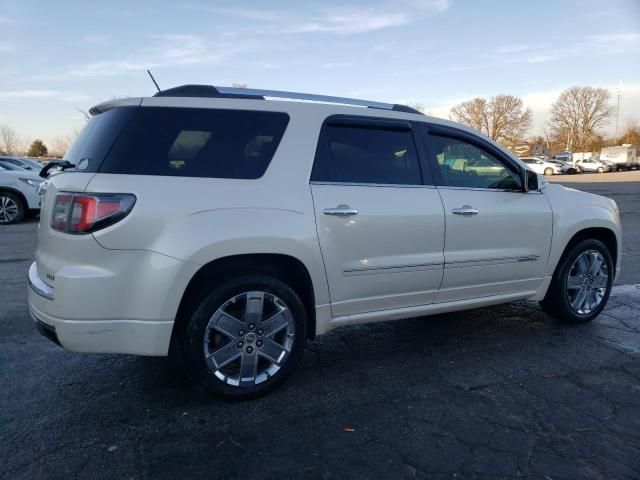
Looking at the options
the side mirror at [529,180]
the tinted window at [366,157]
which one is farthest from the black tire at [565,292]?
the tinted window at [366,157]

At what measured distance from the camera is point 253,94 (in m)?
3.30

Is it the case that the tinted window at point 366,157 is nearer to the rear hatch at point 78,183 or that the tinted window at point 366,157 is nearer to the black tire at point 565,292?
the rear hatch at point 78,183

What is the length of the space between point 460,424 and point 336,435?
2.39 feet

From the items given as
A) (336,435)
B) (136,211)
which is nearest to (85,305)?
(136,211)

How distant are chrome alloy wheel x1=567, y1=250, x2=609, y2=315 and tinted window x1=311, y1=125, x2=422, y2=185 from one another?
1981mm

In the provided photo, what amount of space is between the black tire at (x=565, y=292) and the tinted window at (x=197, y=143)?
287 cm

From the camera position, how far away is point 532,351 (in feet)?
13.1

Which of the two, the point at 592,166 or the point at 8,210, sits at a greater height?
the point at 8,210

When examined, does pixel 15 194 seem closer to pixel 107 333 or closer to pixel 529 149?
pixel 107 333

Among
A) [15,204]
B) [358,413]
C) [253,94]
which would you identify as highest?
[253,94]

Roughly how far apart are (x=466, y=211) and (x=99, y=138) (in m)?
2.55

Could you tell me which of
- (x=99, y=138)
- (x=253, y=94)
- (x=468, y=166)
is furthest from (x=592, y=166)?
(x=99, y=138)

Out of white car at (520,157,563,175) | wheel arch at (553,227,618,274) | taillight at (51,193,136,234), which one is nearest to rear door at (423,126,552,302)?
wheel arch at (553,227,618,274)

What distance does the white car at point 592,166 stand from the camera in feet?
171
